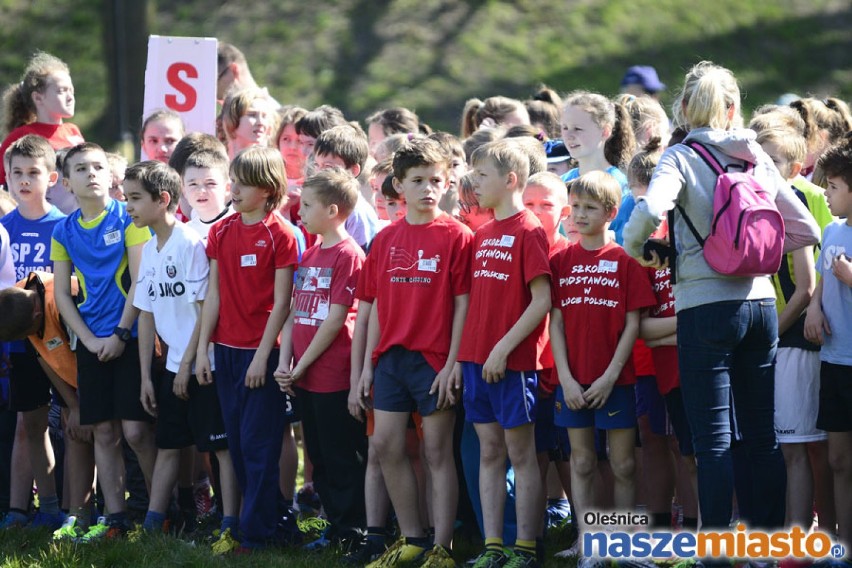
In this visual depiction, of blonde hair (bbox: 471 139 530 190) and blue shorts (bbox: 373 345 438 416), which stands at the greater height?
blonde hair (bbox: 471 139 530 190)

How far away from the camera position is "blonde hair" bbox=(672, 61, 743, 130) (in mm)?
4574

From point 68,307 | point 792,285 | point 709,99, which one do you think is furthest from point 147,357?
point 792,285

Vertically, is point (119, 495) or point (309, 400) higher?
point (309, 400)

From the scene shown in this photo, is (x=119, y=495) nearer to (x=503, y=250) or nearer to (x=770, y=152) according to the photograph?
(x=503, y=250)

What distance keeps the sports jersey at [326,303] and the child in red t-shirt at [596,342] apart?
104cm

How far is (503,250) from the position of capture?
198 inches

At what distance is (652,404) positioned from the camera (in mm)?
5297

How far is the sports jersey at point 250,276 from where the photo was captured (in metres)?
5.62

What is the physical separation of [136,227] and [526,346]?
7.67 ft

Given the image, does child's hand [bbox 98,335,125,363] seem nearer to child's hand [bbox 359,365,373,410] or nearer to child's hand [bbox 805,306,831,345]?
child's hand [bbox 359,365,373,410]

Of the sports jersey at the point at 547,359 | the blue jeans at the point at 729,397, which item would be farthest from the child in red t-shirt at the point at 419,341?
the blue jeans at the point at 729,397

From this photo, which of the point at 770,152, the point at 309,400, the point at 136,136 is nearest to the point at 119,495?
the point at 309,400

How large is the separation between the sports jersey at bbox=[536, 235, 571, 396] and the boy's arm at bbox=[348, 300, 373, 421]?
2.72ft

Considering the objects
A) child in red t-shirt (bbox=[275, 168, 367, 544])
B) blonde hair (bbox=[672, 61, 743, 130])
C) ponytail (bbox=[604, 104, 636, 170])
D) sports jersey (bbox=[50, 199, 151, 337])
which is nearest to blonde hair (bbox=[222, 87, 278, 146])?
sports jersey (bbox=[50, 199, 151, 337])
